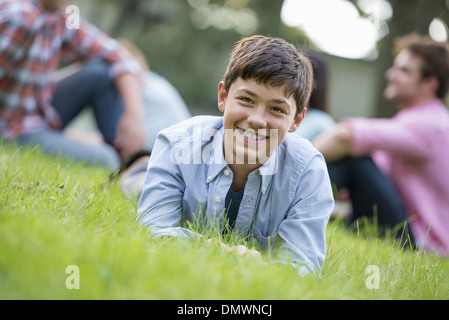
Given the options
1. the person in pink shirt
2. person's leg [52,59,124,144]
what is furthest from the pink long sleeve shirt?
person's leg [52,59,124,144]

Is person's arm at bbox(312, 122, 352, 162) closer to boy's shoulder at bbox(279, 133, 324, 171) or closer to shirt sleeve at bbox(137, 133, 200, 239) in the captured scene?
boy's shoulder at bbox(279, 133, 324, 171)

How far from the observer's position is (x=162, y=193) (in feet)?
5.76

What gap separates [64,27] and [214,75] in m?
10.8

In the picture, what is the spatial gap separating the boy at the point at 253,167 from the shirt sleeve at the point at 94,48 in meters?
1.96

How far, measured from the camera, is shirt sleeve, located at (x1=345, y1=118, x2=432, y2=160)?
123 inches

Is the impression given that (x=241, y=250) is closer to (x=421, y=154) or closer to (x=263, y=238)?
(x=263, y=238)

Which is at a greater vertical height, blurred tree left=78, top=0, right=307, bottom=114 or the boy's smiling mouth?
the boy's smiling mouth

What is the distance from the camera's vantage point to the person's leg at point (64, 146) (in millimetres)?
3475

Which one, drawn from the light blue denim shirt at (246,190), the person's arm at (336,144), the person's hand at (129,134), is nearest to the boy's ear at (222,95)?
the light blue denim shirt at (246,190)

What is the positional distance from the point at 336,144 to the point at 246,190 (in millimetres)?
1515

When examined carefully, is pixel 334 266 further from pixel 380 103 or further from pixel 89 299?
pixel 380 103

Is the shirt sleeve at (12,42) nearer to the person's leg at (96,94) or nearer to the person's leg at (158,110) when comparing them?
the person's leg at (96,94)

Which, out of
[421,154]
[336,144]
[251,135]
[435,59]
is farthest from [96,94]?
[435,59]

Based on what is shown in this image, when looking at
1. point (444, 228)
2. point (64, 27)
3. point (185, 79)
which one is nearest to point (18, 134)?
point (64, 27)
